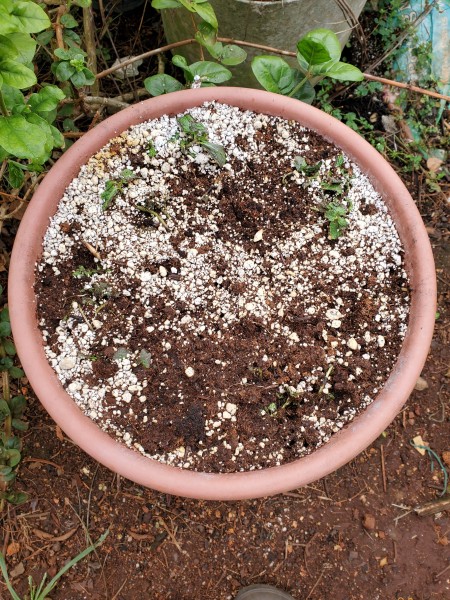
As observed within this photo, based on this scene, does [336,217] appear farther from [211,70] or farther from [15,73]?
[15,73]

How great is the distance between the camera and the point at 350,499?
1723mm

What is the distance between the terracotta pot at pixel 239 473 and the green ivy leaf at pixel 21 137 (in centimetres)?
30

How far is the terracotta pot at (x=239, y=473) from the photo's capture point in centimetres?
120

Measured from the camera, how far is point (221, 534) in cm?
167

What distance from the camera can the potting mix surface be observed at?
1245 millimetres

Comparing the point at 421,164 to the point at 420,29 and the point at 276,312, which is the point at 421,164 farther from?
the point at 276,312

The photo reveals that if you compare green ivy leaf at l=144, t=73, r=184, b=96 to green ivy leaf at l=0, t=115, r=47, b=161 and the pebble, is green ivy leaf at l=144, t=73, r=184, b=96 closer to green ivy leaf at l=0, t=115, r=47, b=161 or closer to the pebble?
green ivy leaf at l=0, t=115, r=47, b=161

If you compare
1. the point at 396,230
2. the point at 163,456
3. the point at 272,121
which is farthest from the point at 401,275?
the point at 163,456

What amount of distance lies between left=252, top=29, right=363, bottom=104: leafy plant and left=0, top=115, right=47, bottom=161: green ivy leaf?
1.83ft

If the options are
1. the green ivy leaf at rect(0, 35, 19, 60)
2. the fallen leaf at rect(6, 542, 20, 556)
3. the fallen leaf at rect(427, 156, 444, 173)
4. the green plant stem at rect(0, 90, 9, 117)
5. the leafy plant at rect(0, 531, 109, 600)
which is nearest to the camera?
the green ivy leaf at rect(0, 35, 19, 60)

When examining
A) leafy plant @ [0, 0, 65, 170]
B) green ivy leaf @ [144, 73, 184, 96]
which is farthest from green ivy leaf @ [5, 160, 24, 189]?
green ivy leaf @ [144, 73, 184, 96]

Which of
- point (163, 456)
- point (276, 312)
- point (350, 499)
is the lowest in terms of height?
point (350, 499)

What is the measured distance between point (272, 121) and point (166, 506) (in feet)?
3.76

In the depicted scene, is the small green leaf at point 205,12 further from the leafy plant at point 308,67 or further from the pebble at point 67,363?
the pebble at point 67,363
